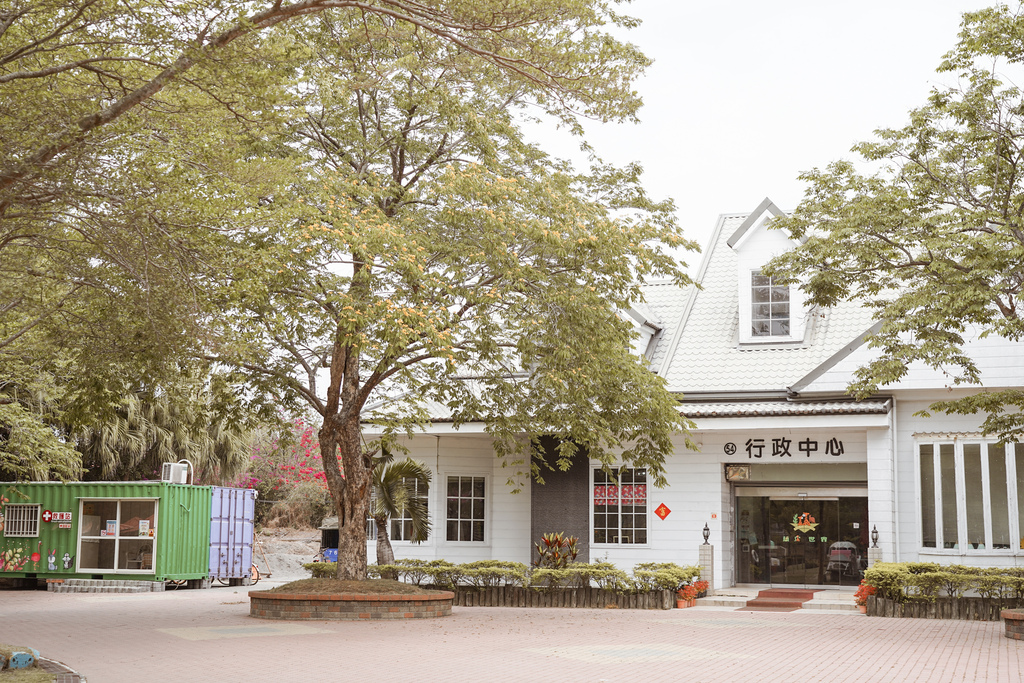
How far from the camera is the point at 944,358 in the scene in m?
13.7

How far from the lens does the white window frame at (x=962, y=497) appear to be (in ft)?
58.6

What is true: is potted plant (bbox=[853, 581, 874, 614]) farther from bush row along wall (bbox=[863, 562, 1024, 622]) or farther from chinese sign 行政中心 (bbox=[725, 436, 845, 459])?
chinese sign 行政中心 (bbox=[725, 436, 845, 459])

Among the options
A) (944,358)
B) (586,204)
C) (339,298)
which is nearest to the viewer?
(339,298)

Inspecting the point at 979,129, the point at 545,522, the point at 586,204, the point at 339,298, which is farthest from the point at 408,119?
the point at 545,522

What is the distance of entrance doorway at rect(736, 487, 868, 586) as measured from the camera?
67.1ft

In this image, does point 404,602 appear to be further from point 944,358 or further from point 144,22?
point 144,22

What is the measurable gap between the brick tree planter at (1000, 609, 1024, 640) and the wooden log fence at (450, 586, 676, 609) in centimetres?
624

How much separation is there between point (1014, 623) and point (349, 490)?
9.88 m

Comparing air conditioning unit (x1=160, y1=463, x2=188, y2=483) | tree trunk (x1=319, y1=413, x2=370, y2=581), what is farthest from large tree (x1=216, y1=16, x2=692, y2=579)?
air conditioning unit (x1=160, y1=463, x2=188, y2=483)

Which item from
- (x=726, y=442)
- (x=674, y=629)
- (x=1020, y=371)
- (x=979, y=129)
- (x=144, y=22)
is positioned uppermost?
(x=979, y=129)

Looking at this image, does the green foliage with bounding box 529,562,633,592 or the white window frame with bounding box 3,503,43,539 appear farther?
the white window frame with bounding box 3,503,43,539

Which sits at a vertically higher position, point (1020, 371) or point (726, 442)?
point (1020, 371)

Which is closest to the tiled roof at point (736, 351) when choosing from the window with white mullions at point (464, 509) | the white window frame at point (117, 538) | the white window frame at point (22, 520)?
the window with white mullions at point (464, 509)

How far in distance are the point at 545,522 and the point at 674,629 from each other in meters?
7.33
